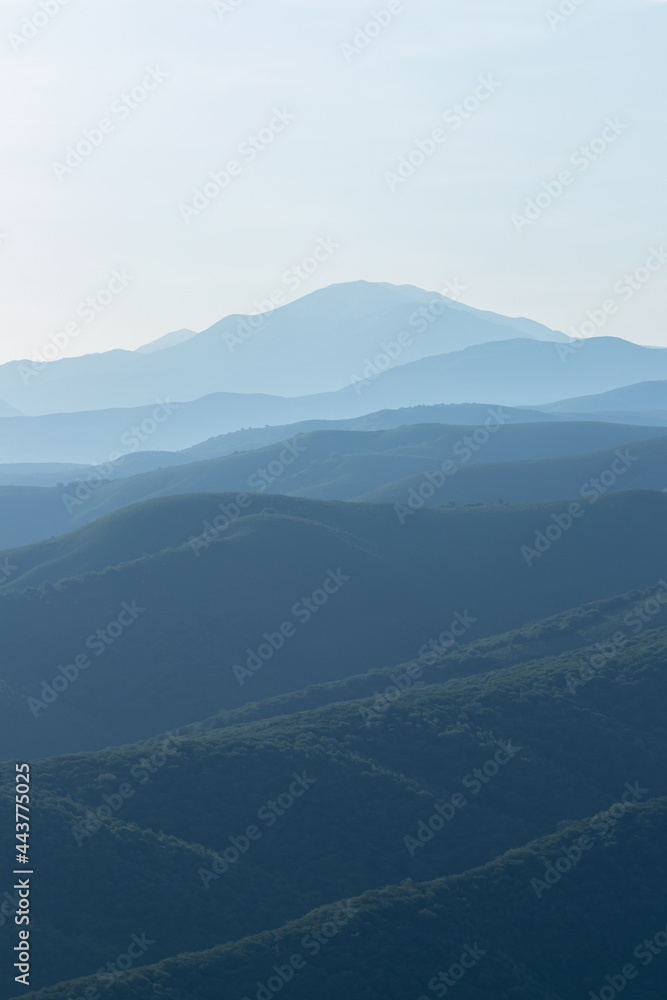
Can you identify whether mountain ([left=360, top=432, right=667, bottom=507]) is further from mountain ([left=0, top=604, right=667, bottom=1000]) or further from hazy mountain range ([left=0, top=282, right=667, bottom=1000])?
mountain ([left=0, top=604, right=667, bottom=1000])

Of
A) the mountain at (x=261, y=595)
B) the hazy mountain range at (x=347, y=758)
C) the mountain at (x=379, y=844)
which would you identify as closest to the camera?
the mountain at (x=379, y=844)

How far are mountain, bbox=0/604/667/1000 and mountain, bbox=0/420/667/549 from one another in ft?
265

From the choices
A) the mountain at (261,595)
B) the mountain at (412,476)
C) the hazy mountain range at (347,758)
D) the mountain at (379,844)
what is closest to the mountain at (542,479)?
the mountain at (412,476)

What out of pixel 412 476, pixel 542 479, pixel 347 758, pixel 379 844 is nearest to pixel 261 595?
pixel 347 758

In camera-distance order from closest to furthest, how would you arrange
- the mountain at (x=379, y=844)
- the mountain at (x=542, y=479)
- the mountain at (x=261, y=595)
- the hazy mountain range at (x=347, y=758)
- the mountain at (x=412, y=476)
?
1. the mountain at (x=379, y=844)
2. the hazy mountain range at (x=347, y=758)
3. the mountain at (x=261, y=595)
4. the mountain at (x=542, y=479)
5. the mountain at (x=412, y=476)

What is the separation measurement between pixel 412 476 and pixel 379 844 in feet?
339

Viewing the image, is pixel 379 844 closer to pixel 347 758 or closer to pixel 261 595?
pixel 347 758

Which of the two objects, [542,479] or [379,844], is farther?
[542,479]

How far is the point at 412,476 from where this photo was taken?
454 feet

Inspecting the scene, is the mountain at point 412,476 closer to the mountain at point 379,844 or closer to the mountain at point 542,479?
the mountain at point 542,479

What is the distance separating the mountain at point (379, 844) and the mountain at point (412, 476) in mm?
80852

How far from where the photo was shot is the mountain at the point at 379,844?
95.0ft

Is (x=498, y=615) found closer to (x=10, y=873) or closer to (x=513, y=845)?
(x=513, y=845)

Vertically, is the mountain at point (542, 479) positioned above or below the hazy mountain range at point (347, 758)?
above
